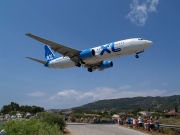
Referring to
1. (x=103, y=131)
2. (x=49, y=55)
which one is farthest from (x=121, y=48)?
(x=49, y=55)

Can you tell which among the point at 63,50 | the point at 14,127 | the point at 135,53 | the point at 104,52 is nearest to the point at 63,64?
the point at 63,50

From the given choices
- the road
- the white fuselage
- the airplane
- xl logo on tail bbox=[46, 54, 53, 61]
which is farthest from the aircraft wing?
the road

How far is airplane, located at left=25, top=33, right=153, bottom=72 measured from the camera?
3512cm

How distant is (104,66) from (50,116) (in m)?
17.5

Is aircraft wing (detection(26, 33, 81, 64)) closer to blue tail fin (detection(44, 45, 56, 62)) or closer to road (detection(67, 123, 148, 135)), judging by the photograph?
blue tail fin (detection(44, 45, 56, 62))

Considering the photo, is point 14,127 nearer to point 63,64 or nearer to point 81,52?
point 81,52

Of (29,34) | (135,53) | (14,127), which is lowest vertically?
(14,127)

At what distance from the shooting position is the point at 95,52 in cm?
3778

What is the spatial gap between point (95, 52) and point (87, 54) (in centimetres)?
130

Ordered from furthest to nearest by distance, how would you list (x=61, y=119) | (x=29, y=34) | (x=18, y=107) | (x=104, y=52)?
(x=18, y=107)
(x=104, y=52)
(x=29, y=34)
(x=61, y=119)

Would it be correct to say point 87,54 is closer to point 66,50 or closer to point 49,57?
point 66,50

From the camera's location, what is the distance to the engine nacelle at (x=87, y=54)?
37.9 m

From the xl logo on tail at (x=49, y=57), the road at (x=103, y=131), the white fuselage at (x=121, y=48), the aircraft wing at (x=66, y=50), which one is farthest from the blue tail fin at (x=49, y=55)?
the road at (x=103, y=131)

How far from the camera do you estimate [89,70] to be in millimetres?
45312
